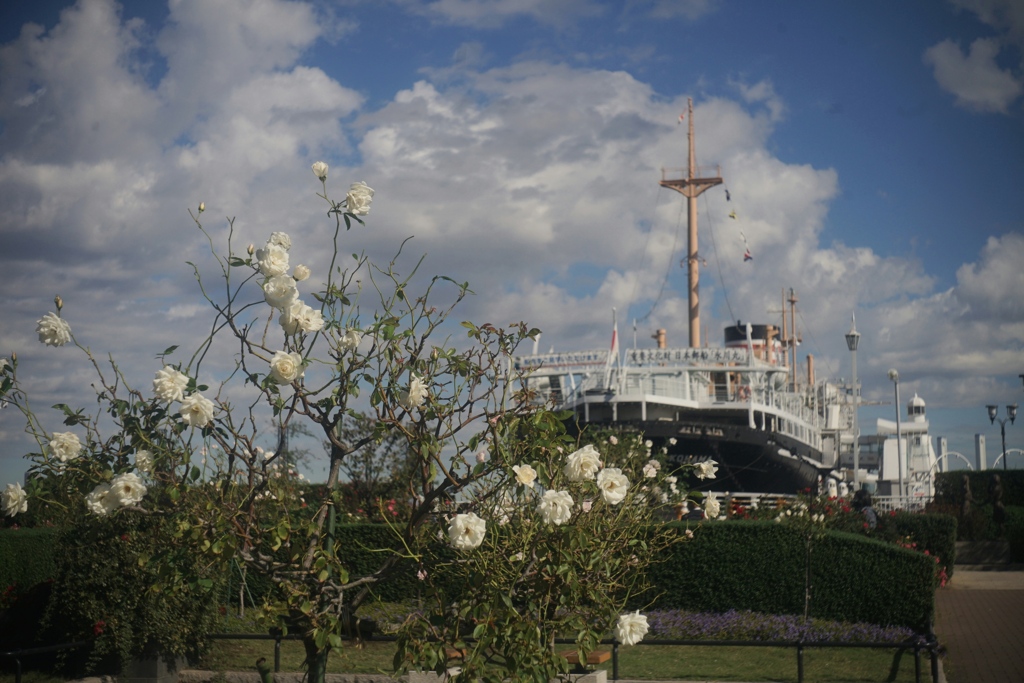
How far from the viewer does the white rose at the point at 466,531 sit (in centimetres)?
441

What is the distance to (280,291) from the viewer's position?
4.48 meters

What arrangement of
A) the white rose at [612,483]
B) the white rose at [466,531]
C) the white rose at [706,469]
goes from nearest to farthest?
the white rose at [466,531]
the white rose at [612,483]
the white rose at [706,469]

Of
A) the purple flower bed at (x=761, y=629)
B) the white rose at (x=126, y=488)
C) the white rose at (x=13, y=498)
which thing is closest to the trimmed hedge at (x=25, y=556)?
the purple flower bed at (x=761, y=629)

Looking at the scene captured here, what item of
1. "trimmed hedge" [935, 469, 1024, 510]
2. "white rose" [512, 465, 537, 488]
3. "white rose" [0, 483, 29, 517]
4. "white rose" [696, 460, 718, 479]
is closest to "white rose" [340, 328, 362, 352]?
"white rose" [512, 465, 537, 488]

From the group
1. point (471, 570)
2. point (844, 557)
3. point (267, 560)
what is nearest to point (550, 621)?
point (471, 570)

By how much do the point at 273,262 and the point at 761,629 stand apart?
10.1 m

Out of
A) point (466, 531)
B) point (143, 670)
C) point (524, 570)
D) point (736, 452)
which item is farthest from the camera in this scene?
point (736, 452)

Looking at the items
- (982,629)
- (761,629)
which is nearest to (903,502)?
(982,629)

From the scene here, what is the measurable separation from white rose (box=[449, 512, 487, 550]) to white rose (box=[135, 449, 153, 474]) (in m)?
1.59

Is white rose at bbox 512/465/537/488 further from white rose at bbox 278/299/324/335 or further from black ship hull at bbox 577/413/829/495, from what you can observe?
black ship hull at bbox 577/413/829/495

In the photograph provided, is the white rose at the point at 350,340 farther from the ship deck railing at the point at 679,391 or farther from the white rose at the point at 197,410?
the ship deck railing at the point at 679,391

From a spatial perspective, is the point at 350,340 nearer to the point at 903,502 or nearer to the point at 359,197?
the point at 359,197

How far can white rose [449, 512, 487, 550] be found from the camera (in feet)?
14.5

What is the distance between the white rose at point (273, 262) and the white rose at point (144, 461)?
3.59 ft
